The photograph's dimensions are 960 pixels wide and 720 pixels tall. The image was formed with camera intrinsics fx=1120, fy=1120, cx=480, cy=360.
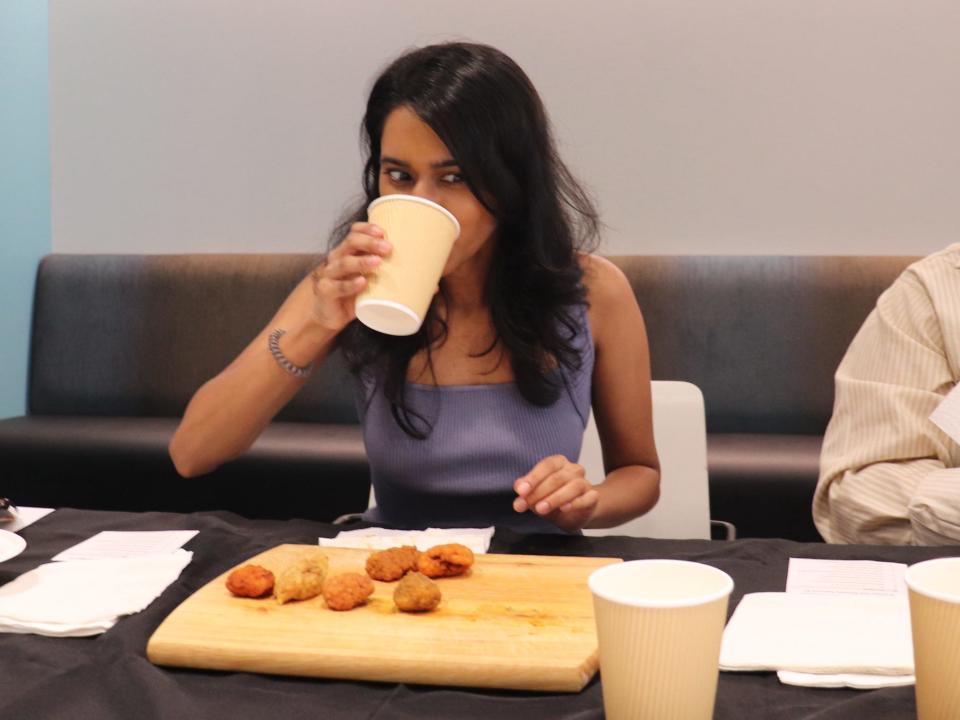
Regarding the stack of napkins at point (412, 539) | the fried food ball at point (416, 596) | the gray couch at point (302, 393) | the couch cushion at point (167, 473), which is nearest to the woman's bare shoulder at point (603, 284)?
the stack of napkins at point (412, 539)

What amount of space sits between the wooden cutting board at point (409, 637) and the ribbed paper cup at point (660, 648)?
0.11 metres

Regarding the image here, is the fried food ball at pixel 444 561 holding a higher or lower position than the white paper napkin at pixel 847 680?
lower

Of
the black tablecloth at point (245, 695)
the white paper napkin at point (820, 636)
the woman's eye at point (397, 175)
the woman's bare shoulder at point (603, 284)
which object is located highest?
the woman's eye at point (397, 175)

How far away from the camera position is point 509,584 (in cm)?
101

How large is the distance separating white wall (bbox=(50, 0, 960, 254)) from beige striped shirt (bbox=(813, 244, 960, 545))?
160cm

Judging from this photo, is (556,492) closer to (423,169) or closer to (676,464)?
(423,169)

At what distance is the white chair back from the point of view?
1.74 meters

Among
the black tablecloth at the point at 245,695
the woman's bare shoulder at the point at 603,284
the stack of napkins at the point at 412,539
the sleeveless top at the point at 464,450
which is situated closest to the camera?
the black tablecloth at the point at 245,695

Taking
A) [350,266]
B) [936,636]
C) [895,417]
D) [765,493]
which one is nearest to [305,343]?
[350,266]

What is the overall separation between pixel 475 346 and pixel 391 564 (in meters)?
0.62

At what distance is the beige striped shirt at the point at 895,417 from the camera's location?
1393 millimetres

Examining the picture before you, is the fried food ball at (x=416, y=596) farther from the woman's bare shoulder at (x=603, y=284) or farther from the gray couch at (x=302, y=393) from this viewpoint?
the gray couch at (x=302, y=393)

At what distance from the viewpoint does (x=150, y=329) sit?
3410 mm

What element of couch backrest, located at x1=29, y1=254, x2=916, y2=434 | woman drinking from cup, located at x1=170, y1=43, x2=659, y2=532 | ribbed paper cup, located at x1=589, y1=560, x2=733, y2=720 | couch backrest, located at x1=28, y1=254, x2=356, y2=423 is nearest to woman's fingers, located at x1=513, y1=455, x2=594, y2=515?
woman drinking from cup, located at x1=170, y1=43, x2=659, y2=532
